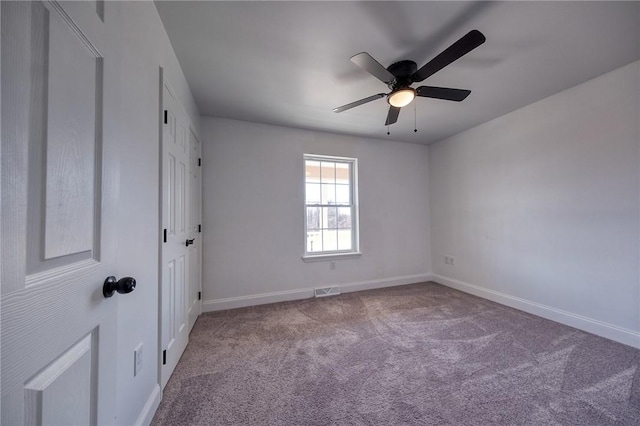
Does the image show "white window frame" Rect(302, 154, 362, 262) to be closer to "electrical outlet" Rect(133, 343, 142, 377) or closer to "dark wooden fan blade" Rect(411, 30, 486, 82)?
"dark wooden fan blade" Rect(411, 30, 486, 82)

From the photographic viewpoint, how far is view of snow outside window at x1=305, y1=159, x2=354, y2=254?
11.9ft

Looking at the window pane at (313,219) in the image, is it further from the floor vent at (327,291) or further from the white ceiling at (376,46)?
the white ceiling at (376,46)

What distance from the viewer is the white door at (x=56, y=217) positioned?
0.45 metres

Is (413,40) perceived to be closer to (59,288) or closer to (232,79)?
(232,79)

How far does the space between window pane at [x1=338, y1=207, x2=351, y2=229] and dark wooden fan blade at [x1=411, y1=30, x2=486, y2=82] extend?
223cm

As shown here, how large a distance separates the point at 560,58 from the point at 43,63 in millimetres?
3232

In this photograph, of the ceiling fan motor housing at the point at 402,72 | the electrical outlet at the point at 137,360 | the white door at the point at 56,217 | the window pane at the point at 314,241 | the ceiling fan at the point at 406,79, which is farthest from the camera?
the window pane at the point at 314,241

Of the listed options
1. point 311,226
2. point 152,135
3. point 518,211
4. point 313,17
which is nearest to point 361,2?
point 313,17

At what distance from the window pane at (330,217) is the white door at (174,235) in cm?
195

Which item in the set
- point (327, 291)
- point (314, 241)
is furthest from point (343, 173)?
point (327, 291)

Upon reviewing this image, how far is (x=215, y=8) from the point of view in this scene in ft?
5.09

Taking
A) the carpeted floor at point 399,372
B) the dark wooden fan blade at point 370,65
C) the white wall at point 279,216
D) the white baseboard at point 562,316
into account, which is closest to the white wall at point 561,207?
the white baseboard at point 562,316

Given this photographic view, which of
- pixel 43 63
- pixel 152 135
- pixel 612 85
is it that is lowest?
pixel 43 63

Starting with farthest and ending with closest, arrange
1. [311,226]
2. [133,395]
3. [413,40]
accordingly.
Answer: [311,226] → [413,40] → [133,395]
